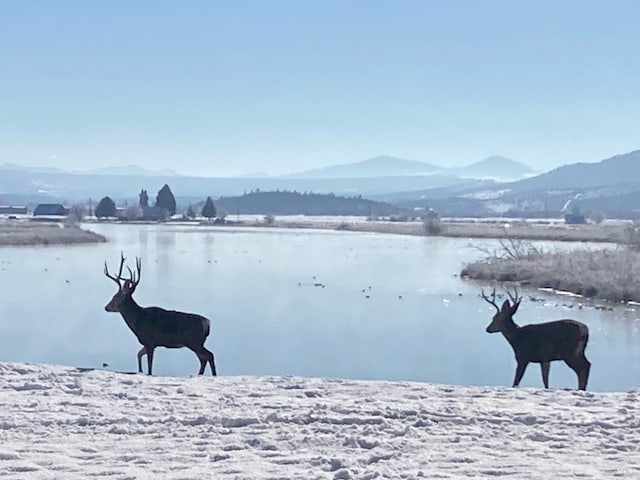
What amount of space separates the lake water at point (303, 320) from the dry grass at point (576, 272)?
170 centimetres

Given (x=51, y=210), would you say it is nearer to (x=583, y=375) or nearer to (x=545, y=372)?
(x=545, y=372)

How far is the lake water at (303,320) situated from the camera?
14.9 metres

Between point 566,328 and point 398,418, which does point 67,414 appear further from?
point 566,328

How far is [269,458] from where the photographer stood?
6484 mm

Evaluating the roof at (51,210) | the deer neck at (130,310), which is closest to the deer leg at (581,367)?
the deer neck at (130,310)

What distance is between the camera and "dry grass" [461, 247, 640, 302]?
1131 inches

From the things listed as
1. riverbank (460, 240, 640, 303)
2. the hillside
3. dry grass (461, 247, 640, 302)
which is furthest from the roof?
dry grass (461, 247, 640, 302)

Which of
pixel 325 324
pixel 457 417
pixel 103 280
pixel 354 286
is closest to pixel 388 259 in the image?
pixel 354 286

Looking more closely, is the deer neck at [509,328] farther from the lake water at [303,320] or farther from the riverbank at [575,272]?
the riverbank at [575,272]

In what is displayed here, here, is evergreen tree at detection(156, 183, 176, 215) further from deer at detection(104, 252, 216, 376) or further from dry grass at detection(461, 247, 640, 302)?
deer at detection(104, 252, 216, 376)

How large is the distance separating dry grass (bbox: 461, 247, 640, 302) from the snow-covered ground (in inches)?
803

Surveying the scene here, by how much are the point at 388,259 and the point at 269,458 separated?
36749mm

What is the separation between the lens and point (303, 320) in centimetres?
2059

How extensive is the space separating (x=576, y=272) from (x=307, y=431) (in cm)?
2644
